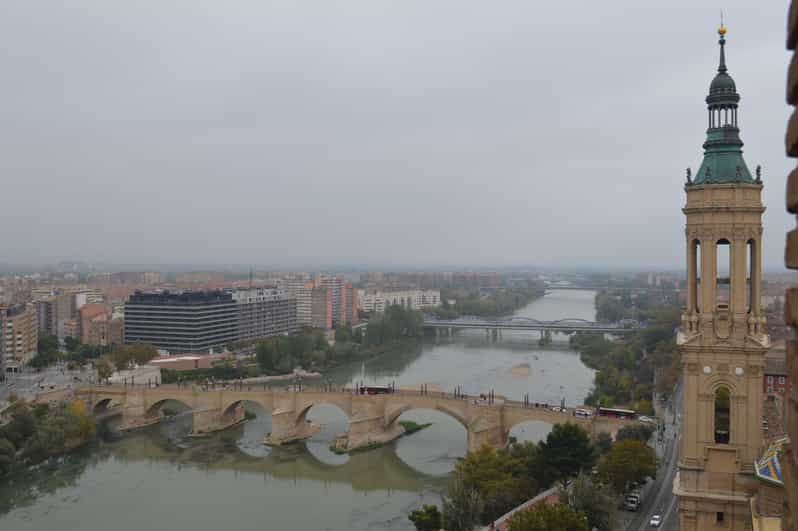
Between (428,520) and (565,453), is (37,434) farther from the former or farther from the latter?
(565,453)

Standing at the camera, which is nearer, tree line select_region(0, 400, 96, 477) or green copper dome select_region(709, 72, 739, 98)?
green copper dome select_region(709, 72, 739, 98)

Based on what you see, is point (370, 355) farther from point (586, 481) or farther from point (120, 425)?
point (586, 481)

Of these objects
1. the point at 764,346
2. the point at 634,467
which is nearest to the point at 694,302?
the point at 764,346

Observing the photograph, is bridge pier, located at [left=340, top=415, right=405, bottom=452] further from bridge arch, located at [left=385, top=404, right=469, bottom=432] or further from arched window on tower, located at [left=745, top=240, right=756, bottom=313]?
arched window on tower, located at [left=745, top=240, right=756, bottom=313]

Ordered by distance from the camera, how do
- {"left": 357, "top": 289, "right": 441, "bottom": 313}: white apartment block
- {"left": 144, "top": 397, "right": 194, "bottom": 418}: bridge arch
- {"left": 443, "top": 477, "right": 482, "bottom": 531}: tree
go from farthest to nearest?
{"left": 357, "top": 289, "right": 441, "bottom": 313}: white apartment block → {"left": 144, "top": 397, "right": 194, "bottom": 418}: bridge arch → {"left": 443, "top": 477, "right": 482, "bottom": 531}: tree

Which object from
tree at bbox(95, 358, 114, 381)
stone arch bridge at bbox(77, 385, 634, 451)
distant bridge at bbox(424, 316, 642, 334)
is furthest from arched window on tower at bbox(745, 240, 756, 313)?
distant bridge at bbox(424, 316, 642, 334)

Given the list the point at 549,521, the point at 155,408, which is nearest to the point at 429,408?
the point at 155,408
